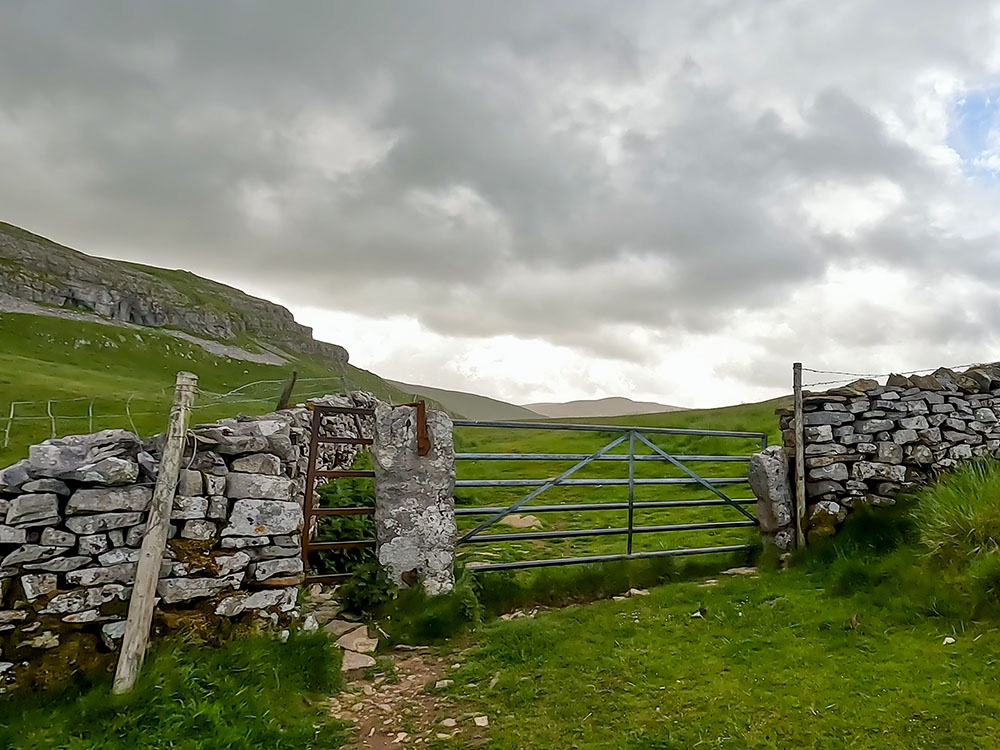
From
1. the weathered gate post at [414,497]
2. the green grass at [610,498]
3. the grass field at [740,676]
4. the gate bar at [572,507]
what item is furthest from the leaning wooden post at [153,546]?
the green grass at [610,498]

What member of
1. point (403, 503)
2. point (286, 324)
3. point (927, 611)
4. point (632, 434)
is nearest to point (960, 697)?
point (927, 611)

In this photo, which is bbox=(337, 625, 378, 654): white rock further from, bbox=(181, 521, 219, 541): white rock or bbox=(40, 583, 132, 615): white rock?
bbox=(40, 583, 132, 615): white rock

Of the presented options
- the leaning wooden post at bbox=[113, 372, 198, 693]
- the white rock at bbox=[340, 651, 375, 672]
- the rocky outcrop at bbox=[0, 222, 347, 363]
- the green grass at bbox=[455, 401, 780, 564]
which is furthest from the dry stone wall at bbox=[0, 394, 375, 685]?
the rocky outcrop at bbox=[0, 222, 347, 363]

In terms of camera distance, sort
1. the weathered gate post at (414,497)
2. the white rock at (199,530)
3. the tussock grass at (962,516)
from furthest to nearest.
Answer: the weathered gate post at (414,497) < the tussock grass at (962,516) < the white rock at (199,530)

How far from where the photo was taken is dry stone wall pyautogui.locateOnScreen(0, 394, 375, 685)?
4.12 m

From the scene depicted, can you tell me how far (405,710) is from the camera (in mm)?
4520

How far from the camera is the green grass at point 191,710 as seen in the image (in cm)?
365

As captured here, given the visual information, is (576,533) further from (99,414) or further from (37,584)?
(99,414)

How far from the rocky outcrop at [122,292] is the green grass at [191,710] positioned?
296 ft

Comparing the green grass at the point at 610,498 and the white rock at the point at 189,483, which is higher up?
the white rock at the point at 189,483

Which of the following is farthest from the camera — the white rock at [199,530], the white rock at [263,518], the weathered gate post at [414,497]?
the weathered gate post at [414,497]

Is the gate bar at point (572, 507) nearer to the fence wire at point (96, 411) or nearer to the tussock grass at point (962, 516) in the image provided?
the tussock grass at point (962, 516)

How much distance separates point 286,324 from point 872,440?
14822cm

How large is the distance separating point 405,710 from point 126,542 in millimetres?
2336
